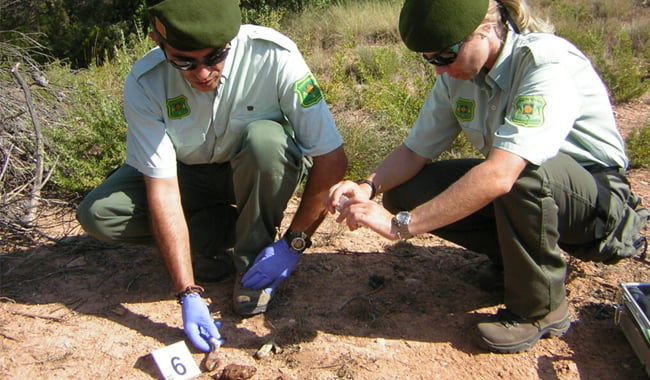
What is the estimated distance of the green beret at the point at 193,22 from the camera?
7.33 feet

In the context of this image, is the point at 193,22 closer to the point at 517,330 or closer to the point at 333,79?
the point at 517,330

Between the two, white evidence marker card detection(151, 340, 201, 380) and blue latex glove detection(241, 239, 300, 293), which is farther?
blue latex glove detection(241, 239, 300, 293)

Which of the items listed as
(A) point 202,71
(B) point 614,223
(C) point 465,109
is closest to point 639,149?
(B) point 614,223

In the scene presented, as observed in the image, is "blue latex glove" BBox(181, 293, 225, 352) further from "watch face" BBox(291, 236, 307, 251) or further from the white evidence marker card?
"watch face" BBox(291, 236, 307, 251)

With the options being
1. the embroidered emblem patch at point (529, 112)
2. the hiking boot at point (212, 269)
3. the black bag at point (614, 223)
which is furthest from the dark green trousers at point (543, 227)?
the hiking boot at point (212, 269)

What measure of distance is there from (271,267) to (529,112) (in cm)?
118

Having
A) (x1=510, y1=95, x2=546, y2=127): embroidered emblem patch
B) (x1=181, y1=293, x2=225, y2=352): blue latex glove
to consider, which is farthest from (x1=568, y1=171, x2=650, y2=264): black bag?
(x1=181, y1=293, x2=225, y2=352): blue latex glove

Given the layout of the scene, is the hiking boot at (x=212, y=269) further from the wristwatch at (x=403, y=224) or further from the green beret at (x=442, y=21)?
the green beret at (x=442, y=21)

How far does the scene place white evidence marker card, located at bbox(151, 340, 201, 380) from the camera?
2270mm

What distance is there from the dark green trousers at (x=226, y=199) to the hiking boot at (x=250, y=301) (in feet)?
0.39

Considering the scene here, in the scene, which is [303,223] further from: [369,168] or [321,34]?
[321,34]

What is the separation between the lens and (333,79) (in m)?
4.95

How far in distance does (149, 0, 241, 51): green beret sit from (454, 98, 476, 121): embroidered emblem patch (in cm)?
88

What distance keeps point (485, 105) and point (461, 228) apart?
52cm
